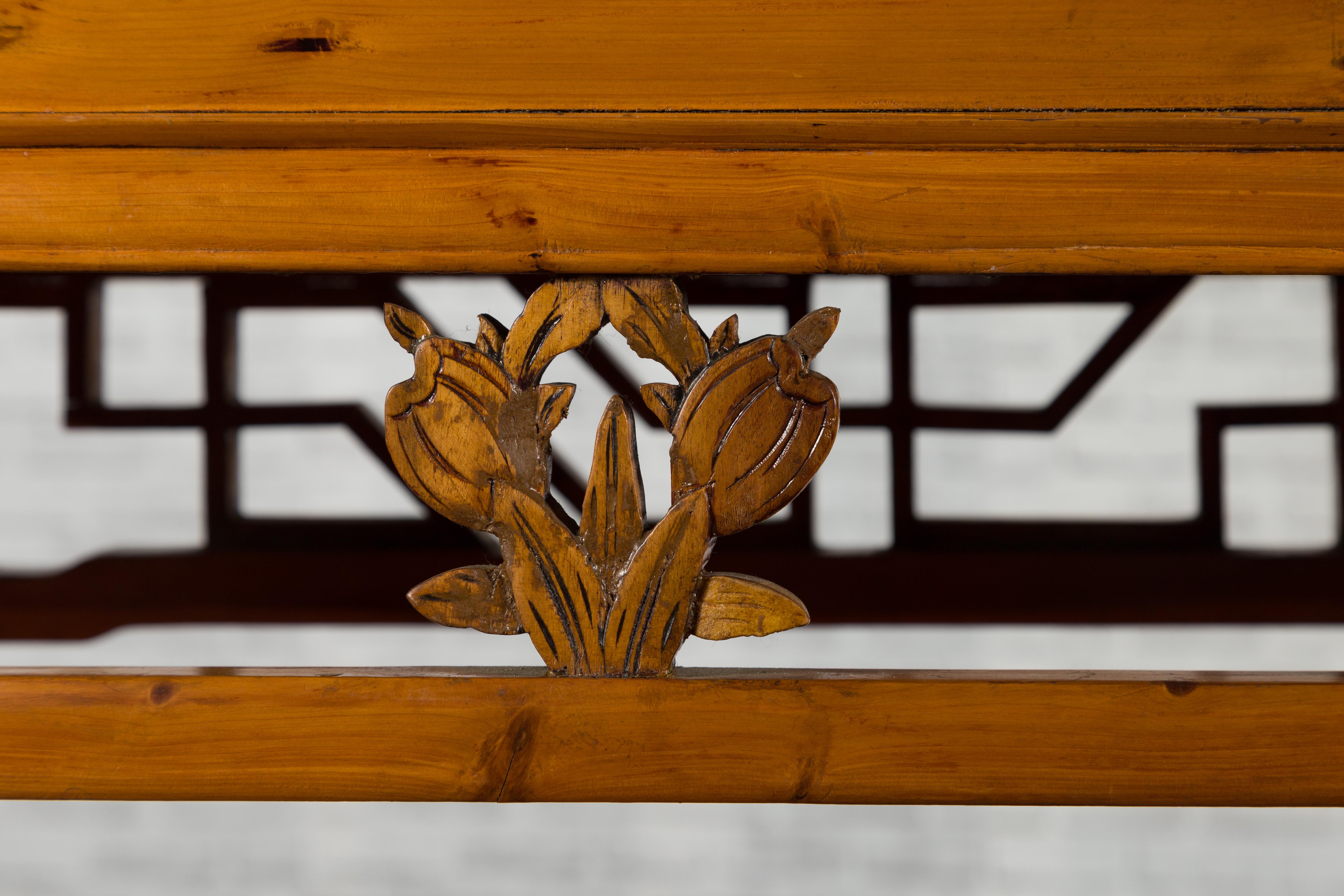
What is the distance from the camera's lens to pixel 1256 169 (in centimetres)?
31

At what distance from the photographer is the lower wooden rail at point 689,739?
31 centimetres

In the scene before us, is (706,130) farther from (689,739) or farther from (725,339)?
(689,739)

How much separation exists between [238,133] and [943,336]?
52cm

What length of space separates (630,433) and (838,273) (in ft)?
0.31

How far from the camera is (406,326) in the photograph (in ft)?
1.07

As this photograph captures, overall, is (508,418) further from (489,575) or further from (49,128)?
(49,128)

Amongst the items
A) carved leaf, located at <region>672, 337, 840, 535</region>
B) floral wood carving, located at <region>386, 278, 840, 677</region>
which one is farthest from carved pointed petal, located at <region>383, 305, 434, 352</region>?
carved leaf, located at <region>672, 337, 840, 535</region>

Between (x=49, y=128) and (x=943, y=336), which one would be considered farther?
(x=943, y=336)

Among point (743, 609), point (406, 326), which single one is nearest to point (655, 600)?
point (743, 609)

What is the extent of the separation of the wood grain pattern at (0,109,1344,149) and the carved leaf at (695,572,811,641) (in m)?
0.16

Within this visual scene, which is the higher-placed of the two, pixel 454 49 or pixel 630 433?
pixel 454 49

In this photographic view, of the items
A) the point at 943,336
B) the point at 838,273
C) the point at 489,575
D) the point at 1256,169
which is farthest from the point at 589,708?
the point at 943,336

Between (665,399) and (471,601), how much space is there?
10 cm

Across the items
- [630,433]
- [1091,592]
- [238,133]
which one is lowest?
[1091,592]
